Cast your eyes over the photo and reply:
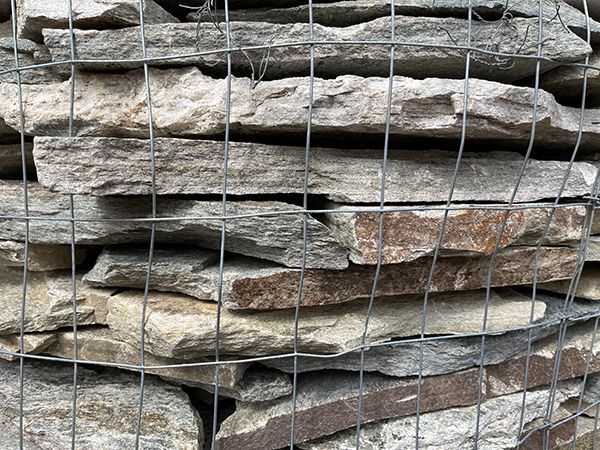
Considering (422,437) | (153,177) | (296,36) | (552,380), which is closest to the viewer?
(153,177)

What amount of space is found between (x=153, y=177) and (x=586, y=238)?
166 centimetres

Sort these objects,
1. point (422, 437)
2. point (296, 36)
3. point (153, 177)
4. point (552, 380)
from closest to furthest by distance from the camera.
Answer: point (153, 177) < point (296, 36) < point (422, 437) < point (552, 380)

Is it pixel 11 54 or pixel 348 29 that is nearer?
pixel 348 29

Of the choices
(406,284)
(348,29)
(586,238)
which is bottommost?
(406,284)

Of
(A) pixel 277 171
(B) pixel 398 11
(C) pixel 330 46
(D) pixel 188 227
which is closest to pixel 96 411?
(D) pixel 188 227

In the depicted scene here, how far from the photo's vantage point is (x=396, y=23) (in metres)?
1.73

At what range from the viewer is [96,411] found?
1806 millimetres

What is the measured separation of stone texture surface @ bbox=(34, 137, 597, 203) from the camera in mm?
1588

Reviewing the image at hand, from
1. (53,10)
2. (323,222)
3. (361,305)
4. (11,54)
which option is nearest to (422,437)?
(361,305)

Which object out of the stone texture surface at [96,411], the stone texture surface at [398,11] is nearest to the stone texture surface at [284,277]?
the stone texture surface at [96,411]

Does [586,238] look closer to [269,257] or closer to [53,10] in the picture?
[269,257]

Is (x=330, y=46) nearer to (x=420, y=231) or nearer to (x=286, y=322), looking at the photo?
(x=420, y=231)

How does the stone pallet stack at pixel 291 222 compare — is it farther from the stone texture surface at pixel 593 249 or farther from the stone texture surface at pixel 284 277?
the stone texture surface at pixel 593 249

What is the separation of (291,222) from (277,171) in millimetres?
197
